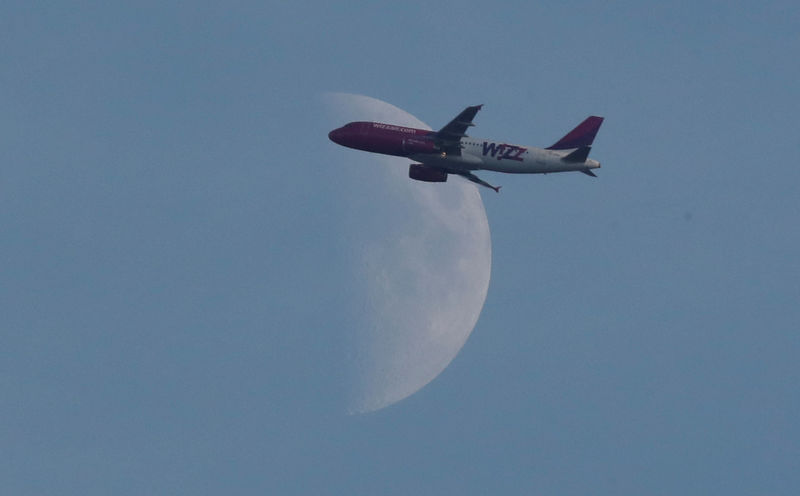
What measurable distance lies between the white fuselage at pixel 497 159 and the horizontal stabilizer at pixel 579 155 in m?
0.55

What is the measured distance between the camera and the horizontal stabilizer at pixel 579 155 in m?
142

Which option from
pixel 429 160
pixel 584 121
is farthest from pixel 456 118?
pixel 584 121

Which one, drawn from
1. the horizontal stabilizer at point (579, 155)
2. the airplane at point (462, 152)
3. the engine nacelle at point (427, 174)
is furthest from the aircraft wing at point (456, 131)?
the horizontal stabilizer at point (579, 155)

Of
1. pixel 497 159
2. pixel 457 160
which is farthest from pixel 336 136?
pixel 497 159

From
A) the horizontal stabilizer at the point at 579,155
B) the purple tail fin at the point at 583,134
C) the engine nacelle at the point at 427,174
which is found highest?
the purple tail fin at the point at 583,134

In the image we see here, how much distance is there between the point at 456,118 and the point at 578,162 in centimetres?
1394

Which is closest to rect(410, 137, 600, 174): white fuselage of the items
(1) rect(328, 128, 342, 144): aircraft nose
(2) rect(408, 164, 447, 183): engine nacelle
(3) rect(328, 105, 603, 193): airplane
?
(3) rect(328, 105, 603, 193): airplane

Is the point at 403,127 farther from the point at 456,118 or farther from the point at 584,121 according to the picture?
the point at 584,121

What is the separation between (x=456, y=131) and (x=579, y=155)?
43.3 ft

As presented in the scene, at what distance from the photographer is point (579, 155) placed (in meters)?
142

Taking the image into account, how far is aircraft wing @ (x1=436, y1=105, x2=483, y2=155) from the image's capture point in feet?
458

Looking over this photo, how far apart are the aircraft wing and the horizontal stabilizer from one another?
37.0 feet

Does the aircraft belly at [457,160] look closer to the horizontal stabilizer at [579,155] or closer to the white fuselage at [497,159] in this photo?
the white fuselage at [497,159]

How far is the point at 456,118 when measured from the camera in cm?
14000
